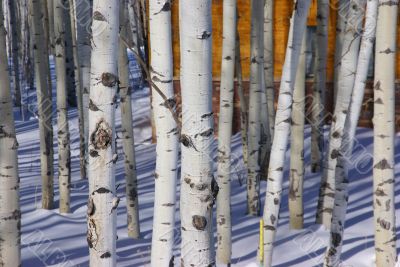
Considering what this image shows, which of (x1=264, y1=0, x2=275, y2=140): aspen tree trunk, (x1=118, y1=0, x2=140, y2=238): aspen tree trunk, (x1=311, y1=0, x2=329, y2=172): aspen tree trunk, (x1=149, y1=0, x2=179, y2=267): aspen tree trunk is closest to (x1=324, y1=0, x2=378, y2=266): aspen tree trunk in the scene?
(x1=149, y1=0, x2=179, y2=267): aspen tree trunk

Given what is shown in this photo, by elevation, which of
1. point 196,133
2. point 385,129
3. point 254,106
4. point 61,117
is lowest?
point 61,117

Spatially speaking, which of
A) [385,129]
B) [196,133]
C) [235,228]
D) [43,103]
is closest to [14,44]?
[43,103]

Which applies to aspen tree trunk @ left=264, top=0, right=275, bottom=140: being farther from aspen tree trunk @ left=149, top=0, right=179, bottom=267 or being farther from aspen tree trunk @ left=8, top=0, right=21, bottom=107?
aspen tree trunk @ left=8, top=0, right=21, bottom=107

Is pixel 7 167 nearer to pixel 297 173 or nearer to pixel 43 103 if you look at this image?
pixel 43 103

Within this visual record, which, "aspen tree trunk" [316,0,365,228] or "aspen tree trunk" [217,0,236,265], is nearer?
"aspen tree trunk" [316,0,365,228]

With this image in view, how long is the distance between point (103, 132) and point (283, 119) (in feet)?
7.79

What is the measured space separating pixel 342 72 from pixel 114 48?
144 inches

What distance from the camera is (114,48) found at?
3.36 meters

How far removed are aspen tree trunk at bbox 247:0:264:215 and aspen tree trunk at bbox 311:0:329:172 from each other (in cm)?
124

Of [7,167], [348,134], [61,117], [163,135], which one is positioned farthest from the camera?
[61,117]

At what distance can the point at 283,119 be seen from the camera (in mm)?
5355

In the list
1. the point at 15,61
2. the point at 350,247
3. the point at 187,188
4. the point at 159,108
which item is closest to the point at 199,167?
the point at 187,188

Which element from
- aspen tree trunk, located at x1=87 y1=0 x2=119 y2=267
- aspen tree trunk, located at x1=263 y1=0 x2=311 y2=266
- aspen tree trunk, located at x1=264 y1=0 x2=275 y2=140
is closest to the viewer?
aspen tree trunk, located at x1=87 y1=0 x2=119 y2=267

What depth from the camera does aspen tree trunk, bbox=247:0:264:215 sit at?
7598 millimetres
